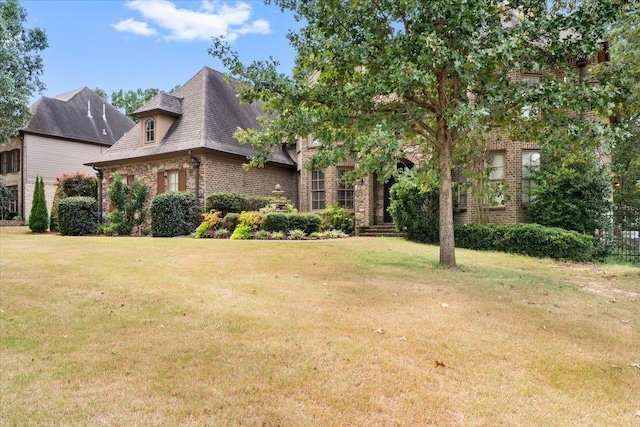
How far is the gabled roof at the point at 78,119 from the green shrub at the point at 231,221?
1612 centimetres

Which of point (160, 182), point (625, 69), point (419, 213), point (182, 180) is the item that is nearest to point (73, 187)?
point (160, 182)

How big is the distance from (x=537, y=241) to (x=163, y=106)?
15643mm

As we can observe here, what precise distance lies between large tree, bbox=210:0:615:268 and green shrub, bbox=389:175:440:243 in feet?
16.2

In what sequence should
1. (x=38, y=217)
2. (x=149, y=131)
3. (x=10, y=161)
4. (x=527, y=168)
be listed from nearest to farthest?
(x=527, y=168) < (x=149, y=131) < (x=38, y=217) < (x=10, y=161)

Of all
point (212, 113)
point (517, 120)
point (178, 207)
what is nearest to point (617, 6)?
point (517, 120)

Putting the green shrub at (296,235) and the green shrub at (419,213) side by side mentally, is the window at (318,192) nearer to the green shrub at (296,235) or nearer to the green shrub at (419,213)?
the green shrub at (296,235)

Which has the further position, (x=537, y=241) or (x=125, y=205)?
(x=125, y=205)

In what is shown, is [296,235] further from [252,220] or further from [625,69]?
[625,69]

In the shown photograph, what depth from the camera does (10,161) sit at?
84.1 ft

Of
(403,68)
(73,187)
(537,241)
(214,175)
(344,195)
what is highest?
(403,68)

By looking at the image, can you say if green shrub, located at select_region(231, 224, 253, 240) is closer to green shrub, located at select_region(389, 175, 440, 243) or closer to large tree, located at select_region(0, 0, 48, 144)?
green shrub, located at select_region(389, 175, 440, 243)

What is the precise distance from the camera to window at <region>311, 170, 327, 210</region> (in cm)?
1855

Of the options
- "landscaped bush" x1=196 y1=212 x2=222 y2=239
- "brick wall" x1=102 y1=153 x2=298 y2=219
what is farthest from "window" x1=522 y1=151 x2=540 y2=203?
"landscaped bush" x1=196 y1=212 x2=222 y2=239

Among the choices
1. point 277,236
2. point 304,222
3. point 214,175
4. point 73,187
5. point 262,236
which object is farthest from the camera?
point 73,187
